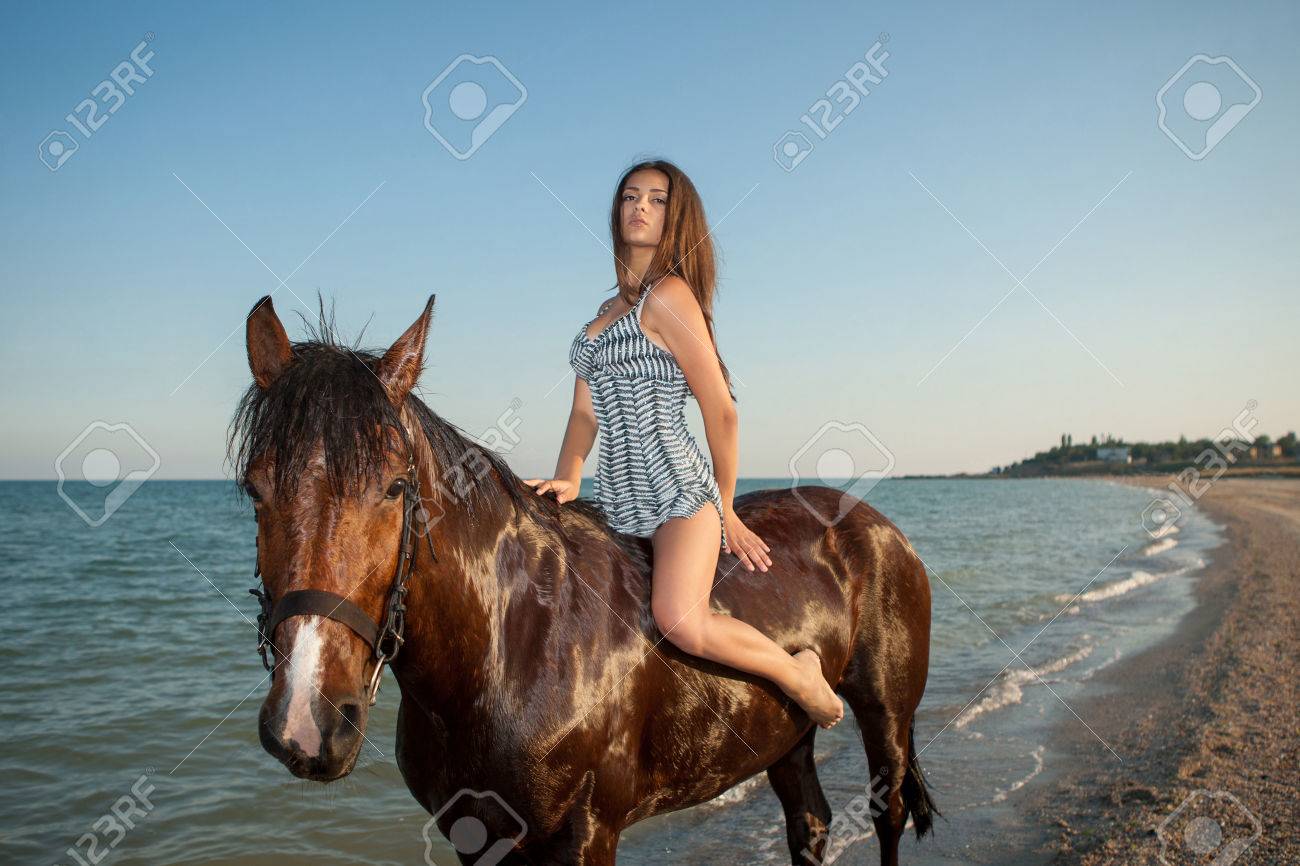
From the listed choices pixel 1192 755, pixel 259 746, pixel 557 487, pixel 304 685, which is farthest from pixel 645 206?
pixel 259 746

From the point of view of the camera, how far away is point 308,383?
1.90 metres

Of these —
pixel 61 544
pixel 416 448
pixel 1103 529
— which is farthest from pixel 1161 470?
pixel 416 448

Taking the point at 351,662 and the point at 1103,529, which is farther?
the point at 1103,529

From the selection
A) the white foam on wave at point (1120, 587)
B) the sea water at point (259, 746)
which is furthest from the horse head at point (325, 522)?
the white foam on wave at point (1120, 587)

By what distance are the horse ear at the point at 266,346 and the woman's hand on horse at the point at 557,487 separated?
92 cm

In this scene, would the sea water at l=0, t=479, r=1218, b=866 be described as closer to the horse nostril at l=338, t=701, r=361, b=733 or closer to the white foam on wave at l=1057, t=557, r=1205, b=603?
the white foam on wave at l=1057, t=557, r=1205, b=603

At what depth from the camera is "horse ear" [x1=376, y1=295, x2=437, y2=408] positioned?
2.08m

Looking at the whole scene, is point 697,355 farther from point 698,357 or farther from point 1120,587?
point 1120,587

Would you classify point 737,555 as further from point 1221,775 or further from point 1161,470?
point 1161,470

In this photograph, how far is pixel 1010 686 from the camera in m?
7.94

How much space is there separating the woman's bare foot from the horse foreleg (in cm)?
58

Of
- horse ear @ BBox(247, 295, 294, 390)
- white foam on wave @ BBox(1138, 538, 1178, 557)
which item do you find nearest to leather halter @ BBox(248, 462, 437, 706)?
horse ear @ BBox(247, 295, 294, 390)

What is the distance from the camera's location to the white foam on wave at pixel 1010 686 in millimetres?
7177

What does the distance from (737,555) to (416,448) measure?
1.36m
